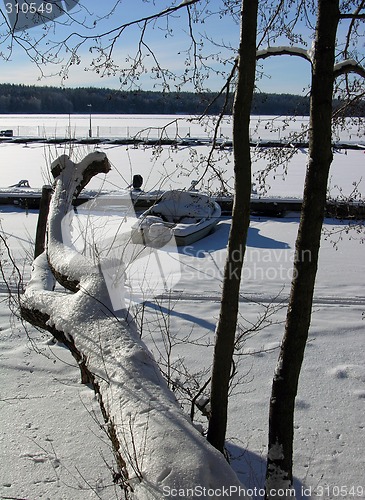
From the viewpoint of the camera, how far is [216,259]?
41.1 feet

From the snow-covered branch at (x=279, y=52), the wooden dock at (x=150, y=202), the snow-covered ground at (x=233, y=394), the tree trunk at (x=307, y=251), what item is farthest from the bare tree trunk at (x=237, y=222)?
the wooden dock at (x=150, y=202)

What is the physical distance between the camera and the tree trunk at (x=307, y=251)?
10.6ft

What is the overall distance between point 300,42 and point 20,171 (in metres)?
25.2

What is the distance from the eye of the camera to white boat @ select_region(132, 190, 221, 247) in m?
12.5

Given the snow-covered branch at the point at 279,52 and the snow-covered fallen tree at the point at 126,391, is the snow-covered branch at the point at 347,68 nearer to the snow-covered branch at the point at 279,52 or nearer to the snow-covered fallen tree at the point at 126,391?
the snow-covered branch at the point at 279,52

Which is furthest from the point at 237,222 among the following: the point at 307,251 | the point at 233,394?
the point at 233,394

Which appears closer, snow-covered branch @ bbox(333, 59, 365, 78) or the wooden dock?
snow-covered branch @ bbox(333, 59, 365, 78)

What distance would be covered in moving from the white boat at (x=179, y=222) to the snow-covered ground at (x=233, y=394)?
3.99 feet

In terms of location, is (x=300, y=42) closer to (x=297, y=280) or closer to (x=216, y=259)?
(x=297, y=280)

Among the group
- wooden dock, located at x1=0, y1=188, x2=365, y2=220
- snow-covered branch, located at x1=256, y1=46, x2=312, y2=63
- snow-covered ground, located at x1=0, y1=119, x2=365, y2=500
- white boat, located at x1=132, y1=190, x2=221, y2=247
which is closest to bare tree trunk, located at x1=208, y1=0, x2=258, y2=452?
snow-covered branch, located at x1=256, y1=46, x2=312, y2=63

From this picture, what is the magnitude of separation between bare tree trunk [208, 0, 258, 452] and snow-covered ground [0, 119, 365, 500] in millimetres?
713

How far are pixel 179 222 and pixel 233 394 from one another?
921cm

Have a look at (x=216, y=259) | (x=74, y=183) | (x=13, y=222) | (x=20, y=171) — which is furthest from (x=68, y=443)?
(x=20, y=171)

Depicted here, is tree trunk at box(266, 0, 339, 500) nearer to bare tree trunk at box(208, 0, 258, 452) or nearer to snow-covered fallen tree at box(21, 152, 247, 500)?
bare tree trunk at box(208, 0, 258, 452)
